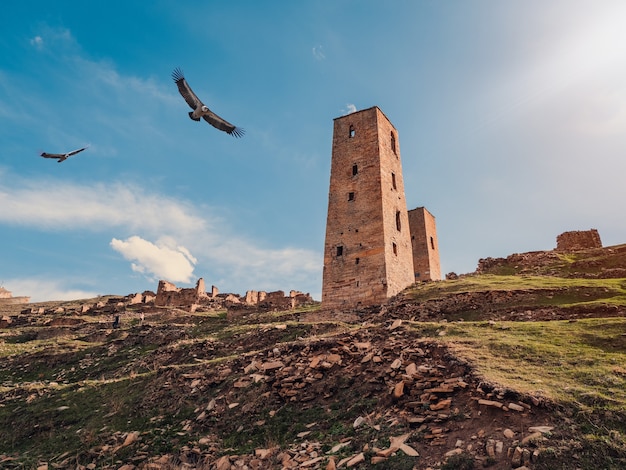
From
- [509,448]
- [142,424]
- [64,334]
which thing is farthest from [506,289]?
[64,334]

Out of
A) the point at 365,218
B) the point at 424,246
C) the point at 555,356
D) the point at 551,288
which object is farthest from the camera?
the point at 424,246

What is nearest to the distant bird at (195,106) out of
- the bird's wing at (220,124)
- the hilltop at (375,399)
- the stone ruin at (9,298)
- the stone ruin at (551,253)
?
the bird's wing at (220,124)

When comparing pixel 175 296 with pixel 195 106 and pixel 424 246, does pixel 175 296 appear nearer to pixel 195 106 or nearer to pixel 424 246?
pixel 424 246

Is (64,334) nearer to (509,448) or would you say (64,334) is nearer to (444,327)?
(444,327)

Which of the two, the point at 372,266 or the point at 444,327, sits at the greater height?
the point at 372,266

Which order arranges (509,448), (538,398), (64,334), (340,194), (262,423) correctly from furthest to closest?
(64,334) < (340,194) < (262,423) < (538,398) < (509,448)

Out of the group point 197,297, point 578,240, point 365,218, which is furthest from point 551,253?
point 197,297

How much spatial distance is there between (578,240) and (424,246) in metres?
10.6

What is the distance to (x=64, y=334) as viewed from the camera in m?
28.0

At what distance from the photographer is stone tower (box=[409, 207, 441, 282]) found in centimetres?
3272

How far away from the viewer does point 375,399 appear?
26.1ft

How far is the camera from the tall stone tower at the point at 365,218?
20.8 metres

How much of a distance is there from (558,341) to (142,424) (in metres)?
9.99

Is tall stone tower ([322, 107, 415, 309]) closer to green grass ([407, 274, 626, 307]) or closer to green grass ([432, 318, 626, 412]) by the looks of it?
green grass ([407, 274, 626, 307])
